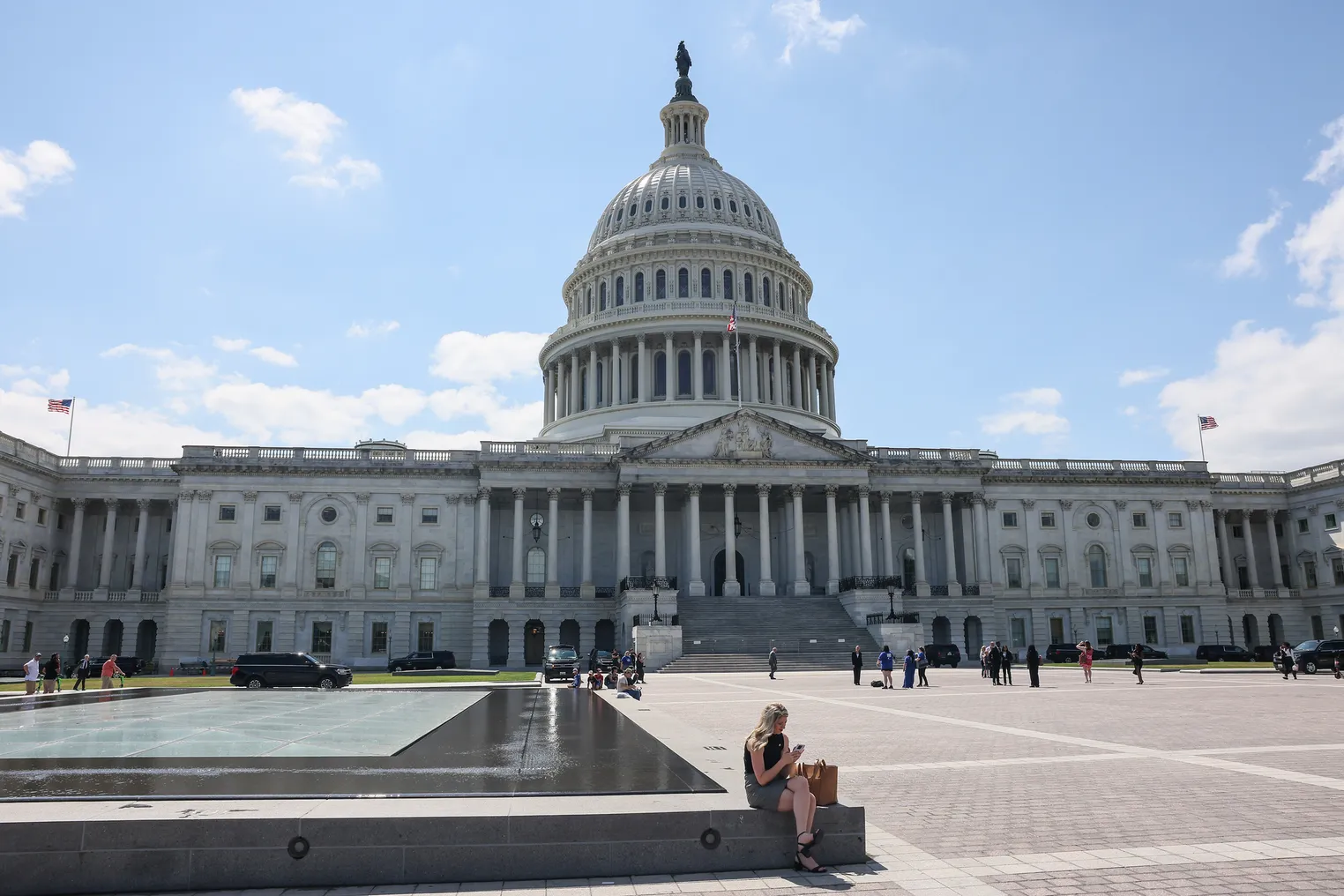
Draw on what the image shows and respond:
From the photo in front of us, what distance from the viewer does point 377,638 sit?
2997 inches

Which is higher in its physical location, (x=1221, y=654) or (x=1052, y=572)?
(x=1052, y=572)

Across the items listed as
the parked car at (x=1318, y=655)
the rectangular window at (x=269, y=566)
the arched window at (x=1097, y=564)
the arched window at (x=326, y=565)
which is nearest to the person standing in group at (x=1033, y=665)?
the parked car at (x=1318, y=655)

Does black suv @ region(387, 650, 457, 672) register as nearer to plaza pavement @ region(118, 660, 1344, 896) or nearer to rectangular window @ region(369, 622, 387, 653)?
rectangular window @ region(369, 622, 387, 653)

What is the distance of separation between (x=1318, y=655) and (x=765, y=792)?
49616 mm

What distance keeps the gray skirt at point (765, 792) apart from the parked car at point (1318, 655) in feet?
154

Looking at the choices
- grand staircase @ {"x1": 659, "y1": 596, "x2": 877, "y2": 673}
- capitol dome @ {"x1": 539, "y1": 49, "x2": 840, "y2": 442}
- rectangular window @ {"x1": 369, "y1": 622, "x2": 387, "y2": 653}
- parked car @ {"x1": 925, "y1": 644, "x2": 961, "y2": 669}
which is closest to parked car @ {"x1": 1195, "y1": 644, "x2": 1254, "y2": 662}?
parked car @ {"x1": 925, "y1": 644, "x2": 961, "y2": 669}

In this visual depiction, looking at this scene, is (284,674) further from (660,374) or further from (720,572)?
(660,374)

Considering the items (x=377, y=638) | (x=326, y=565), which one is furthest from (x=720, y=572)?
(x=326, y=565)

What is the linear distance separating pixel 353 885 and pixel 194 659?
7069 centimetres

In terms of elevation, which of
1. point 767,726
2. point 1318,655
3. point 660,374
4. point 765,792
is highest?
point 660,374

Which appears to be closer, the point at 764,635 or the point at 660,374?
the point at 764,635

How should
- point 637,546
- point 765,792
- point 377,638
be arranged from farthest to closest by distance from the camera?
1. point 637,546
2. point 377,638
3. point 765,792

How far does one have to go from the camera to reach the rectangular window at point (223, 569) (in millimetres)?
75562

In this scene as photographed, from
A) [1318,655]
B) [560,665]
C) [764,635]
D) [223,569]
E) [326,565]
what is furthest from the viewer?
[326,565]
